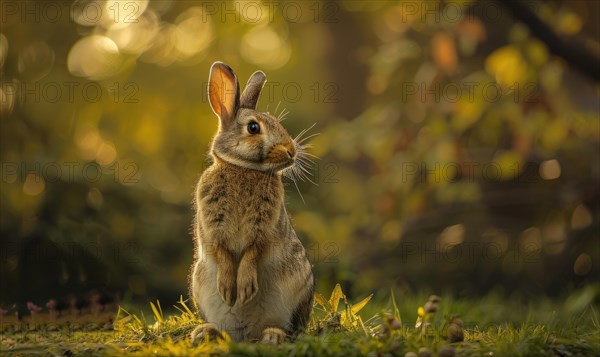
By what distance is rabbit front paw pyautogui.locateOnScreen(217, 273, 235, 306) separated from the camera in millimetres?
4840

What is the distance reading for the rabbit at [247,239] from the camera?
4.89m

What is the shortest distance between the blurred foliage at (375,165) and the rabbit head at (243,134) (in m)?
1.57

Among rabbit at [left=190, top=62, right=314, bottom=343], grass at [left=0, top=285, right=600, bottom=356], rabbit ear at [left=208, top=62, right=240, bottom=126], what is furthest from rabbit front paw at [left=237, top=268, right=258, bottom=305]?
rabbit ear at [left=208, top=62, right=240, bottom=126]

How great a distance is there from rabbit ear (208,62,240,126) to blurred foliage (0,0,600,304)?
1.54 meters

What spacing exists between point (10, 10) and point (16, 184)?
311 centimetres

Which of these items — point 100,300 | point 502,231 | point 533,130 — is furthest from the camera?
point 502,231

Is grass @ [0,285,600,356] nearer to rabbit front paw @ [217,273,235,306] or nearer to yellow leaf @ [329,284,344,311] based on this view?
yellow leaf @ [329,284,344,311]

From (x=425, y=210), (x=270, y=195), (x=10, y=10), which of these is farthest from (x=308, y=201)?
(x=270, y=195)

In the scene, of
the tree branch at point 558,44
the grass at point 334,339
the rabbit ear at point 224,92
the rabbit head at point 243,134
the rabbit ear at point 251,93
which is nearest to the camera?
the grass at point 334,339

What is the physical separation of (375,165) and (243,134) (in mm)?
6384

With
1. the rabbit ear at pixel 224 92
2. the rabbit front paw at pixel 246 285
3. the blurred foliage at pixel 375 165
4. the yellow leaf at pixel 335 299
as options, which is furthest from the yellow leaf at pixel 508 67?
the rabbit front paw at pixel 246 285

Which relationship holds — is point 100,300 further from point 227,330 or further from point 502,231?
point 502,231

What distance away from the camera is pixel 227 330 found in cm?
502

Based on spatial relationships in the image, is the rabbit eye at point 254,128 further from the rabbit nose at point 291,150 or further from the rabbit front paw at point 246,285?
the rabbit front paw at point 246,285
